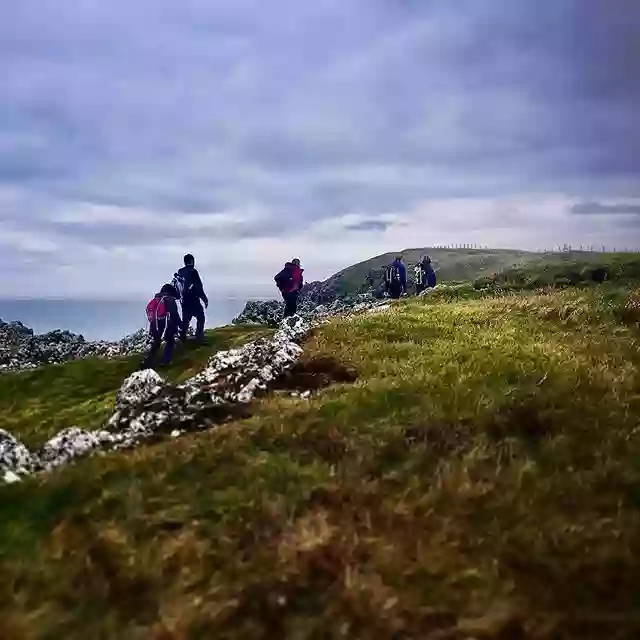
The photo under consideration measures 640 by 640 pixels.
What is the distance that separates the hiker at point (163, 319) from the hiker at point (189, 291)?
1.07 metres

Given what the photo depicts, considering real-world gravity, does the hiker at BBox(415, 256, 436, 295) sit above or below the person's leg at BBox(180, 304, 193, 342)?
above

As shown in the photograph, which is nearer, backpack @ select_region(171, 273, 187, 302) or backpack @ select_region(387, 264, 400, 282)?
backpack @ select_region(171, 273, 187, 302)

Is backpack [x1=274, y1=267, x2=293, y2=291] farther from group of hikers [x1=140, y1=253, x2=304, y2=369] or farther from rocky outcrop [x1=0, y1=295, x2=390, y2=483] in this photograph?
rocky outcrop [x1=0, y1=295, x2=390, y2=483]

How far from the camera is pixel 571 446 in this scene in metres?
11.0

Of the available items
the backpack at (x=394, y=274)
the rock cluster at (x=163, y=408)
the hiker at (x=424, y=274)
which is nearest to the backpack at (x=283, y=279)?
the rock cluster at (x=163, y=408)

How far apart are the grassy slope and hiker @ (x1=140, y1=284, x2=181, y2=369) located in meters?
14.1

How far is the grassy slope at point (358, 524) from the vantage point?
7.39 m

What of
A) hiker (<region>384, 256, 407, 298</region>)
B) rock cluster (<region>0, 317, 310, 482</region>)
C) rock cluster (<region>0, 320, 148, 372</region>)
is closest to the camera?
rock cluster (<region>0, 317, 310, 482</region>)

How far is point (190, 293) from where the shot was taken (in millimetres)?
28234

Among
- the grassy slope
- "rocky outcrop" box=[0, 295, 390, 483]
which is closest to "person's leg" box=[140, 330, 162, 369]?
"rocky outcrop" box=[0, 295, 390, 483]

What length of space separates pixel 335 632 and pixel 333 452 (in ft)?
12.8

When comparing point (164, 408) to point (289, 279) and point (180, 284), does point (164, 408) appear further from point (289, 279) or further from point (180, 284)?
point (289, 279)

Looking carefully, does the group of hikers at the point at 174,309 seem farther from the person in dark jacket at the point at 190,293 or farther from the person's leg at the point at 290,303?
the person's leg at the point at 290,303

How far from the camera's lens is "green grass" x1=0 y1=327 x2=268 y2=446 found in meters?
20.3
